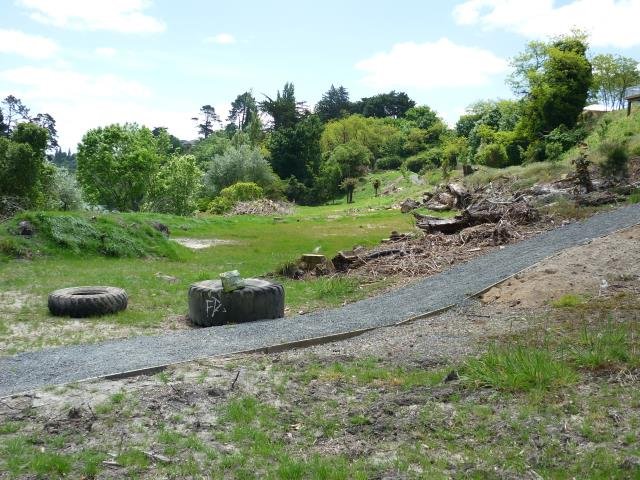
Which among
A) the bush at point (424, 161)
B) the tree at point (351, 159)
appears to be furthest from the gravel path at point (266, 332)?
the bush at point (424, 161)

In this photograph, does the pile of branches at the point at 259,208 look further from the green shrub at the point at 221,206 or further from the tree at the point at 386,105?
the tree at the point at 386,105

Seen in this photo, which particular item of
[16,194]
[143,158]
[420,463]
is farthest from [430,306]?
[143,158]

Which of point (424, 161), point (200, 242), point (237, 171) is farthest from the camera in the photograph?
point (424, 161)

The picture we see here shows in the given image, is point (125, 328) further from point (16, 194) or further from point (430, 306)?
point (16, 194)

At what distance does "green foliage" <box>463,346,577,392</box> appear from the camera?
19.8 ft

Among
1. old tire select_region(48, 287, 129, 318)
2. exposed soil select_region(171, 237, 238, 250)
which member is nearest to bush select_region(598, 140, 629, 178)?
exposed soil select_region(171, 237, 238, 250)

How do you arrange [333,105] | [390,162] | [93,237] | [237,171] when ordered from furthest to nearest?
[333,105] < [390,162] < [237,171] < [93,237]

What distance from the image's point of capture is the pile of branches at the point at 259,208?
43625mm

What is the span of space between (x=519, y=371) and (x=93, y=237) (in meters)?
16.7

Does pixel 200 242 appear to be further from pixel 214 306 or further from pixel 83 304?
pixel 214 306

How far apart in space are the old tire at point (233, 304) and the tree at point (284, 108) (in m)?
64.7

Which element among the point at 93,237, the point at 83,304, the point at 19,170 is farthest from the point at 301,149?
the point at 83,304

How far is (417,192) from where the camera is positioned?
151 ft

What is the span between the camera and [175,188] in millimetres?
43312
